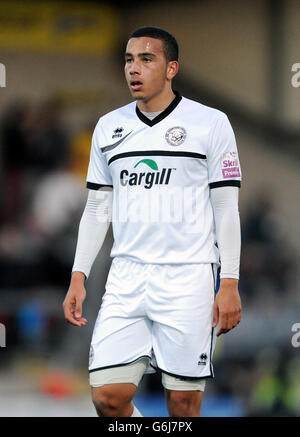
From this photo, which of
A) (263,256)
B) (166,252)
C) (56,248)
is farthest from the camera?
(263,256)

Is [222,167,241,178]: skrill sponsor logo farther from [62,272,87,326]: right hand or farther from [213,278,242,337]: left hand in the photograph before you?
[62,272,87,326]: right hand

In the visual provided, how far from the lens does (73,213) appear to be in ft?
29.1

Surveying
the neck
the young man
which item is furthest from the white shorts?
the neck

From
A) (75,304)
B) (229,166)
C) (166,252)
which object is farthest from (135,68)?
(75,304)

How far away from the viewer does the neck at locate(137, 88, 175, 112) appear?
436 centimetres

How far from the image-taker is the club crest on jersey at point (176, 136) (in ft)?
13.9

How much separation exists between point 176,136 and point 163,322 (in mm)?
873

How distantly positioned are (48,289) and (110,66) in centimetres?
442

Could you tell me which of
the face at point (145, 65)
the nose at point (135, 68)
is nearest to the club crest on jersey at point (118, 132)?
the face at point (145, 65)

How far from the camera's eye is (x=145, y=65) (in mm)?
4238

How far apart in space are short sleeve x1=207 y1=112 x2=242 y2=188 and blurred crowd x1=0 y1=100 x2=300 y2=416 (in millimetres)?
4232

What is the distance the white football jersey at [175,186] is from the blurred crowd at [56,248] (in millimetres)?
4088

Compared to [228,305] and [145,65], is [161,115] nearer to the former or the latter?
[145,65]

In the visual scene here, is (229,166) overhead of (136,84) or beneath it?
beneath
